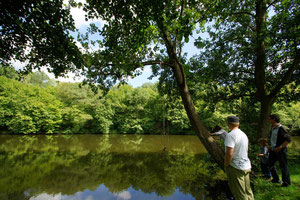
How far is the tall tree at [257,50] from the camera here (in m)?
4.11

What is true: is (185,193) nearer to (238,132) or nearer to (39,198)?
(238,132)

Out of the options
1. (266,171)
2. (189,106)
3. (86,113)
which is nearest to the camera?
(189,106)

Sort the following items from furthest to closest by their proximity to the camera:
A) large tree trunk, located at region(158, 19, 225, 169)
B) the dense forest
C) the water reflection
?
the dense forest → the water reflection → large tree trunk, located at region(158, 19, 225, 169)

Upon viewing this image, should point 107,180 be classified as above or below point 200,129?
below

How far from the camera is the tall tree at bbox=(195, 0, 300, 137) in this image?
13.5ft

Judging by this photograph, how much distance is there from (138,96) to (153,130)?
643 cm

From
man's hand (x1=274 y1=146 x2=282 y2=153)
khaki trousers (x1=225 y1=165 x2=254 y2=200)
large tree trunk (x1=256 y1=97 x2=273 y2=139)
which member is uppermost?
large tree trunk (x1=256 y1=97 x2=273 y2=139)

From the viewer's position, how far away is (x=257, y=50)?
5.14m

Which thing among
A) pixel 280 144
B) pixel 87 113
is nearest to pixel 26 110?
pixel 87 113

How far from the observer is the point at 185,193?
18.1ft

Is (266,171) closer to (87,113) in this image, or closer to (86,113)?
(86,113)

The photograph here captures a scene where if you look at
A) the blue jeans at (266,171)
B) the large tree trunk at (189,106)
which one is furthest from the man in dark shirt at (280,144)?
the large tree trunk at (189,106)

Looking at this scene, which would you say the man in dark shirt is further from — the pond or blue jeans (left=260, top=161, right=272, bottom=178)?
the pond

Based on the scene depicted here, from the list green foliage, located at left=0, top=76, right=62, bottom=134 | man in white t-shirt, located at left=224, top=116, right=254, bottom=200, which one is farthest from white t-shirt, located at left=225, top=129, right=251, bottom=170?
green foliage, located at left=0, top=76, right=62, bottom=134
